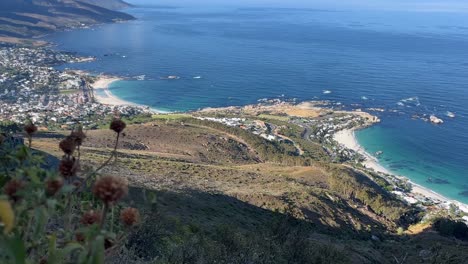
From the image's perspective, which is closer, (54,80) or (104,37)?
(54,80)

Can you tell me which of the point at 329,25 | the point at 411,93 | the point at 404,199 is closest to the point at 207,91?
the point at 411,93

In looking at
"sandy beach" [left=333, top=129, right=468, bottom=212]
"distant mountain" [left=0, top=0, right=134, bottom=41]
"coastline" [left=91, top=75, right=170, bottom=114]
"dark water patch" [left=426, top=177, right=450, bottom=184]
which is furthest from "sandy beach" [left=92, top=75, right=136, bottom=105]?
"distant mountain" [left=0, top=0, right=134, bottom=41]

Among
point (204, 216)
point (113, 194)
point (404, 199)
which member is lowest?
point (404, 199)

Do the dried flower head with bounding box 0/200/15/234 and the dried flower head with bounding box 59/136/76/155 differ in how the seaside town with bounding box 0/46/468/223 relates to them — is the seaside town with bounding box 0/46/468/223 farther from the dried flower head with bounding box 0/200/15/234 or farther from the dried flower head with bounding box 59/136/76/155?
the dried flower head with bounding box 0/200/15/234

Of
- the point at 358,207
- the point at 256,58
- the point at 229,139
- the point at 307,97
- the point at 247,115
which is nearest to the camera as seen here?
the point at 358,207

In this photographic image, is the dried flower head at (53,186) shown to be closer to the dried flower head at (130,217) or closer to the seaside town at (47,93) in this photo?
the dried flower head at (130,217)

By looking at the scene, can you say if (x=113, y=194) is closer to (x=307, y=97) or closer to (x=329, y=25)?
(x=307, y=97)

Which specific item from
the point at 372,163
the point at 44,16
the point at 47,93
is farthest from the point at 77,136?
the point at 44,16
